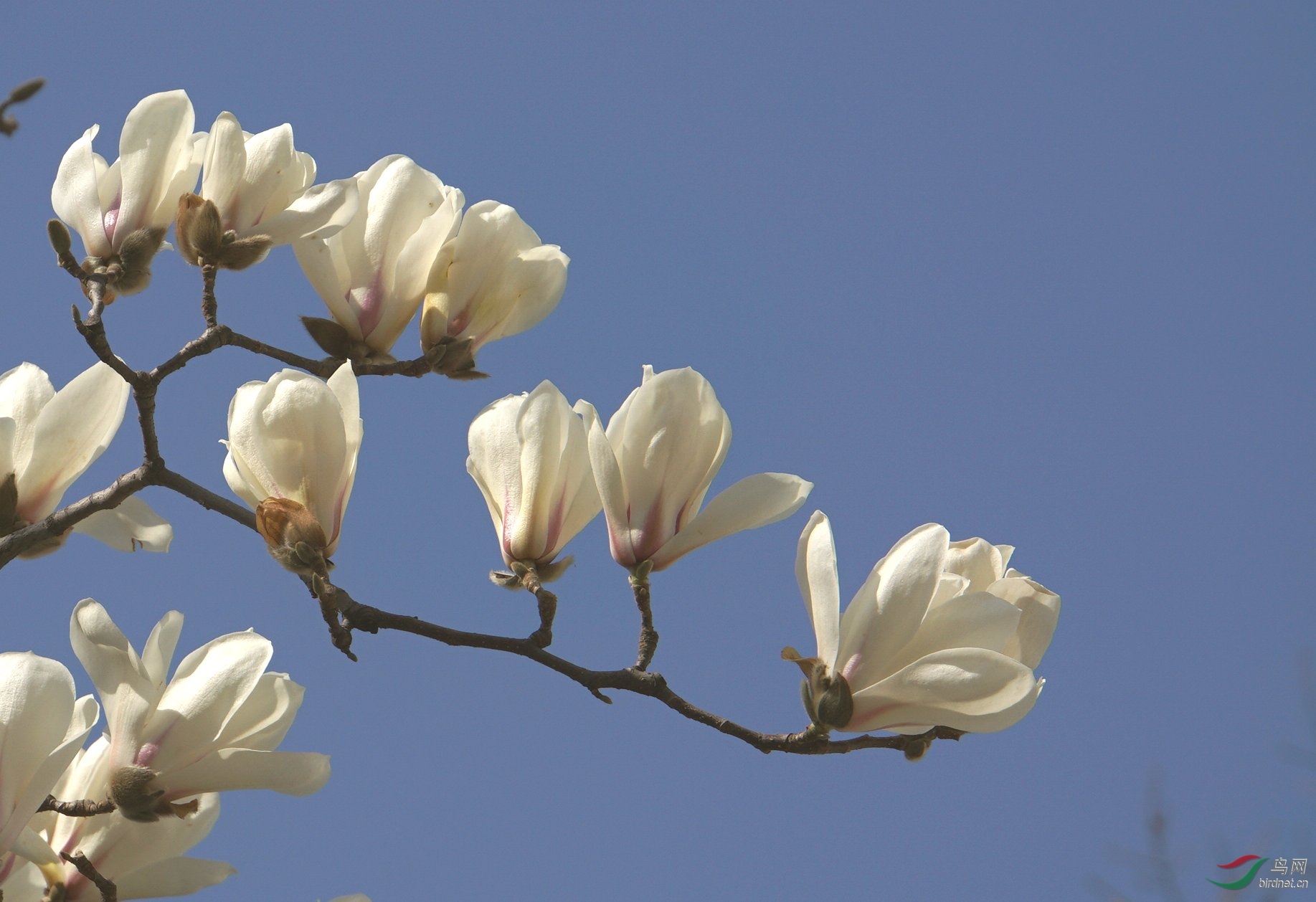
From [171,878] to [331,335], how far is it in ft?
1.62

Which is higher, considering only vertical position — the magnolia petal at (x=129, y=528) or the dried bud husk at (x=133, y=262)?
the dried bud husk at (x=133, y=262)

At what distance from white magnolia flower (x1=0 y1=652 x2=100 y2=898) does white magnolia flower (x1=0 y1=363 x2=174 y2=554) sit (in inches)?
10.4

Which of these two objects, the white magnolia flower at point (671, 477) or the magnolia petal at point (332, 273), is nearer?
the white magnolia flower at point (671, 477)

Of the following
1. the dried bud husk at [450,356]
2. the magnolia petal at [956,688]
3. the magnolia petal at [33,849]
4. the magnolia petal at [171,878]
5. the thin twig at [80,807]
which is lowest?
the magnolia petal at [171,878]

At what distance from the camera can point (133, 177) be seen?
1.22 m

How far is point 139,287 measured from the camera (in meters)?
1.24

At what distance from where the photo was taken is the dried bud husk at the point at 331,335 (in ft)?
4.16

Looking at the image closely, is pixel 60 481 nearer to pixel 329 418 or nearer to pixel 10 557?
pixel 10 557

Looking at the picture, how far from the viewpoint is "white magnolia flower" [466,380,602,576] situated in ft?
3.51

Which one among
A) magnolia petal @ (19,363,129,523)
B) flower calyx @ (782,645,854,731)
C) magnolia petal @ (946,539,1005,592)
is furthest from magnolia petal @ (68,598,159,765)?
magnolia petal @ (946,539,1005,592)

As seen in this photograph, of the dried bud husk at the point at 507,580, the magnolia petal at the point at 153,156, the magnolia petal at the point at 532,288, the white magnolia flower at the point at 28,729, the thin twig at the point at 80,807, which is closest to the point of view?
the white magnolia flower at the point at 28,729

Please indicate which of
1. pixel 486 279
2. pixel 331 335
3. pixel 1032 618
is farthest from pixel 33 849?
pixel 1032 618

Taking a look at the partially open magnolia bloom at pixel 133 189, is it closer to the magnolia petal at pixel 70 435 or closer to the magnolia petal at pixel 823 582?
the magnolia petal at pixel 70 435

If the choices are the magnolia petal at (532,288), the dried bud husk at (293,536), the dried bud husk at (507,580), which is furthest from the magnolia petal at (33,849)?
the magnolia petal at (532,288)
